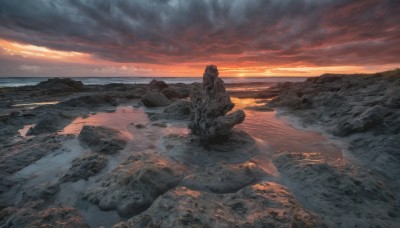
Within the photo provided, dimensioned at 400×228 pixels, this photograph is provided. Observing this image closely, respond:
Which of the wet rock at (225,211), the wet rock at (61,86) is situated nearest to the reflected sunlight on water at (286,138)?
the wet rock at (225,211)

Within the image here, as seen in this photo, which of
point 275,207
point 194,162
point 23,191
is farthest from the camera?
point 194,162

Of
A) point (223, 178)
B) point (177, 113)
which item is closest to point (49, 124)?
point (177, 113)

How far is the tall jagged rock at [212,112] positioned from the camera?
27.2 feet

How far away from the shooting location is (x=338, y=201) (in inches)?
179

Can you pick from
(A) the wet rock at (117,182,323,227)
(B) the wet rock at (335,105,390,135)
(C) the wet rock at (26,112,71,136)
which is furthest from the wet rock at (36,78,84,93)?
(B) the wet rock at (335,105,390,135)

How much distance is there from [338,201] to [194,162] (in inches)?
154

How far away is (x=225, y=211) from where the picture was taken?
13.2 feet

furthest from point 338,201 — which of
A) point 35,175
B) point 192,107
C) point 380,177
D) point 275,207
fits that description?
point 35,175

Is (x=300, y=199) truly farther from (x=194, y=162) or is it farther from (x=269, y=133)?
(x=269, y=133)

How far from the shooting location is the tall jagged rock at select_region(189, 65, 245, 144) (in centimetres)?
829

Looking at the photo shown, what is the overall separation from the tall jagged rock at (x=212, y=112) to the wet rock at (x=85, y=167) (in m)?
3.58

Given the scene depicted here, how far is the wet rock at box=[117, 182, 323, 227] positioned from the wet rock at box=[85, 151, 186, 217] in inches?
27.1

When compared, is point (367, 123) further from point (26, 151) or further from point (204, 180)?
point (26, 151)

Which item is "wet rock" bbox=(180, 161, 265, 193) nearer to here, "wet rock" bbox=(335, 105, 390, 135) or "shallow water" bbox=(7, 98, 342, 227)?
"shallow water" bbox=(7, 98, 342, 227)
